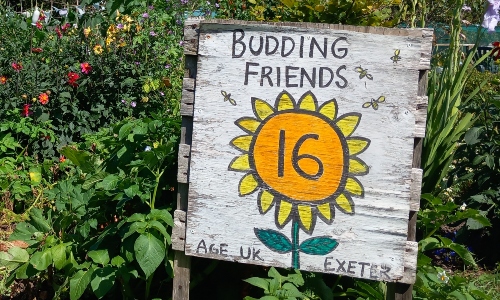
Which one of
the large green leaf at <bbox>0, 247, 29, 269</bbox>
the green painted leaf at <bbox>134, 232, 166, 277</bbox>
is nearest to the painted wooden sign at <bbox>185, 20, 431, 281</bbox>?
the green painted leaf at <bbox>134, 232, 166, 277</bbox>

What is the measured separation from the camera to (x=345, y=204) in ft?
7.88

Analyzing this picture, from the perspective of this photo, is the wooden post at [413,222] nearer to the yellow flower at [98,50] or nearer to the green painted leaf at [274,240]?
the green painted leaf at [274,240]

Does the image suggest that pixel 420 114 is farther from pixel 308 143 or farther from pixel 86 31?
pixel 86 31

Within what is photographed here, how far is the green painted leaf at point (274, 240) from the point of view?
2467 mm

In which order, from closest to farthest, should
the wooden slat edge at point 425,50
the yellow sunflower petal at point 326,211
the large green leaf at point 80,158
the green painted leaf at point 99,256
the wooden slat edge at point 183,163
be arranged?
the wooden slat edge at point 425,50, the yellow sunflower petal at point 326,211, the wooden slat edge at point 183,163, the green painted leaf at point 99,256, the large green leaf at point 80,158

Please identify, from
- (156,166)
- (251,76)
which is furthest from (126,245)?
(251,76)

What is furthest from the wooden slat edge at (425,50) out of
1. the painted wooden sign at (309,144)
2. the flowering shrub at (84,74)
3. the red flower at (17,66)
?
the red flower at (17,66)

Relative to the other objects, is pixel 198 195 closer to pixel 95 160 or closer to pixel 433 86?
pixel 95 160

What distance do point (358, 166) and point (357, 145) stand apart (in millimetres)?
77

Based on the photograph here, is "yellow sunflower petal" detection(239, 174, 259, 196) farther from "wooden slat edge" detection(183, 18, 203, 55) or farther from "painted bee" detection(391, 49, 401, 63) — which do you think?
"painted bee" detection(391, 49, 401, 63)

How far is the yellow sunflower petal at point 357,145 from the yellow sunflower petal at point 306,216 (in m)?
0.27

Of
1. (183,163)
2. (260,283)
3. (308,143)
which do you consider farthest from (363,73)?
(260,283)

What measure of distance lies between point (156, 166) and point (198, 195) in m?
0.38

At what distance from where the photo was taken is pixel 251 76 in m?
2.44
